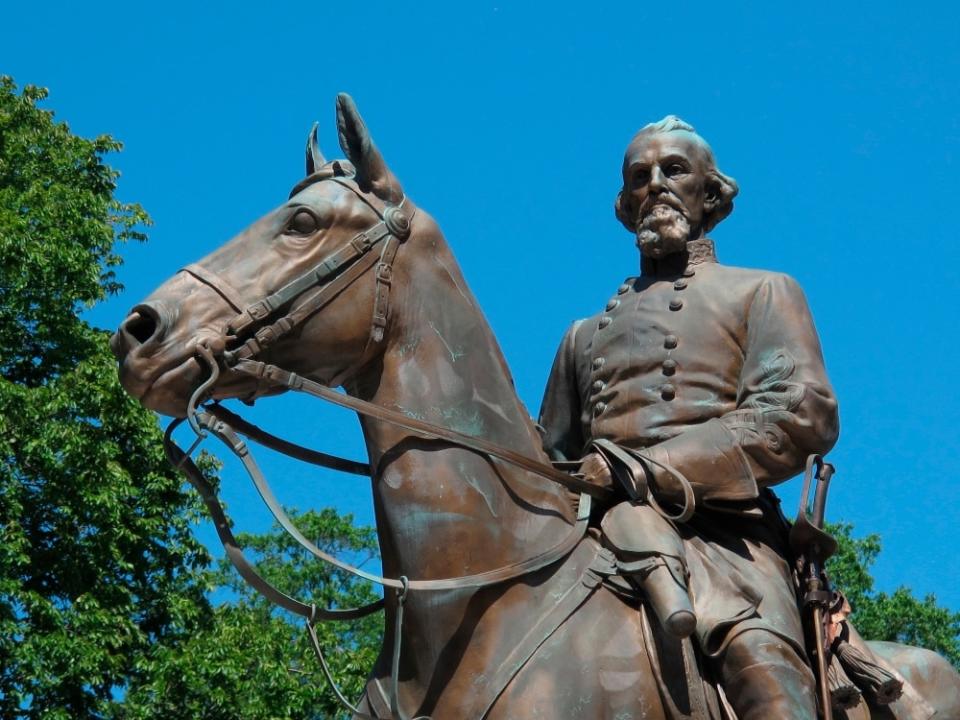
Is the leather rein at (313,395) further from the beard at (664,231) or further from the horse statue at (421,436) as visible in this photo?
the beard at (664,231)

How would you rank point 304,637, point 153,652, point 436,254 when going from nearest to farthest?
point 436,254 → point 153,652 → point 304,637

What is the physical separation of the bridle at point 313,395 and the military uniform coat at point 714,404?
352mm

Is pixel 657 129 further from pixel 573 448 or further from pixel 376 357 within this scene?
pixel 376 357

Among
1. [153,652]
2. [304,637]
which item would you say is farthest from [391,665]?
[304,637]

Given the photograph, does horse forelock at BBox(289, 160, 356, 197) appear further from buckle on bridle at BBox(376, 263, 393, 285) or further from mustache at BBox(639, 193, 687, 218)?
mustache at BBox(639, 193, 687, 218)

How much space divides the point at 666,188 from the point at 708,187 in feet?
0.96

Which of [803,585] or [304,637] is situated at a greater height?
[304,637]

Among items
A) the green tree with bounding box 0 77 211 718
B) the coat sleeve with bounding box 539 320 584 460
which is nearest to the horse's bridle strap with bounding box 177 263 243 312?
the coat sleeve with bounding box 539 320 584 460

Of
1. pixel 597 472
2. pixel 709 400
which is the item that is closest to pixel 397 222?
pixel 597 472

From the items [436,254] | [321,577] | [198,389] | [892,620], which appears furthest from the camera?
A: [321,577]

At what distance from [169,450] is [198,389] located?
50cm

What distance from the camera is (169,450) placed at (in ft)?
26.1

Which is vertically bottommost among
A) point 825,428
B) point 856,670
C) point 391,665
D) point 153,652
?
point 391,665

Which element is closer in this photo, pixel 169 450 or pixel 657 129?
pixel 169 450
